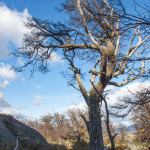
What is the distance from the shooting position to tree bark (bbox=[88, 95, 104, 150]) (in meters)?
3.62

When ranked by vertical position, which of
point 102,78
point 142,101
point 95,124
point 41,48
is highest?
point 41,48

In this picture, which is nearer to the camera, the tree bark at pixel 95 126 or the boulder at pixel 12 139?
the tree bark at pixel 95 126

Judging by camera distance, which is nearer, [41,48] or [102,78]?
[102,78]

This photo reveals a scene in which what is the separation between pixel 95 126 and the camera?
149 inches

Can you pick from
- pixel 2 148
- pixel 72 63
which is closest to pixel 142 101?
pixel 72 63

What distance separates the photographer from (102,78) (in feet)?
14.3

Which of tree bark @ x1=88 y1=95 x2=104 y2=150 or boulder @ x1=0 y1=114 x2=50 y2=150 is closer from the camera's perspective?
tree bark @ x1=88 y1=95 x2=104 y2=150

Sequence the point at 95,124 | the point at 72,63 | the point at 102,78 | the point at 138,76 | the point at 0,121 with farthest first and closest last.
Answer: the point at 0,121, the point at 72,63, the point at 138,76, the point at 102,78, the point at 95,124

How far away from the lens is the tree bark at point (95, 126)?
3.62 metres

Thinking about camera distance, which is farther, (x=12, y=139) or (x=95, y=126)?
(x=12, y=139)

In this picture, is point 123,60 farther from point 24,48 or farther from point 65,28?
point 24,48

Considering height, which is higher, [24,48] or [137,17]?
[24,48]

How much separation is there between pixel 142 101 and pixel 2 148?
15.4 feet

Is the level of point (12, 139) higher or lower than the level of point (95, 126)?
lower
